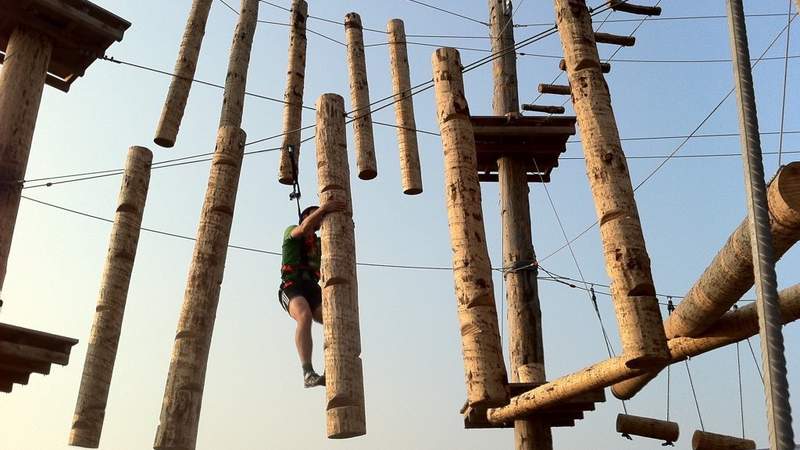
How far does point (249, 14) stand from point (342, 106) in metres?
3.23

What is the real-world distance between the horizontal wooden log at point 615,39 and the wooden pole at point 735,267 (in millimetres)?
4044

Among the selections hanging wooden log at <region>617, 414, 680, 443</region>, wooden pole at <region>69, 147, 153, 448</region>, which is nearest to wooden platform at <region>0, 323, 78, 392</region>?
wooden pole at <region>69, 147, 153, 448</region>

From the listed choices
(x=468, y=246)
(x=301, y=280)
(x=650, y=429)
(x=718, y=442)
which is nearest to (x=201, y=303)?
(x=301, y=280)

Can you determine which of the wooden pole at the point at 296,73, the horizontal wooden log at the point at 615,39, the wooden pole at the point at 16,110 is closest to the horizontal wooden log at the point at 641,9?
the horizontal wooden log at the point at 615,39

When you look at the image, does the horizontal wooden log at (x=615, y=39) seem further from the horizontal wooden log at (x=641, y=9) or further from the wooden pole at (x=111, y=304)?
the wooden pole at (x=111, y=304)

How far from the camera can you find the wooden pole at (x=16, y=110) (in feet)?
22.5

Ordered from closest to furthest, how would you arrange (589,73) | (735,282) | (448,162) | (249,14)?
1. (735,282)
2. (589,73)
3. (448,162)
4. (249,14)

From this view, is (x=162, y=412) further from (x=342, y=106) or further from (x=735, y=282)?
(x=735, y=282)

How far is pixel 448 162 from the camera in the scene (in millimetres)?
6062

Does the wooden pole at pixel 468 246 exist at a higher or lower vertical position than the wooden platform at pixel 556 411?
higher

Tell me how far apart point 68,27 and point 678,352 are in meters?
6.11

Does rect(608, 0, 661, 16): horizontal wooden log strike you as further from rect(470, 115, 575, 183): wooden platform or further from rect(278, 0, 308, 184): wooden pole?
rect(278, 0, 308, 184): wooden pole

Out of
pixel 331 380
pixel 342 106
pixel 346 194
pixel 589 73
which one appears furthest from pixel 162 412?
pixel 589 73

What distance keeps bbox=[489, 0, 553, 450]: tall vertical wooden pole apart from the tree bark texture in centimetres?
316
